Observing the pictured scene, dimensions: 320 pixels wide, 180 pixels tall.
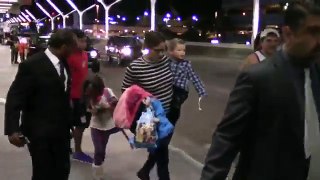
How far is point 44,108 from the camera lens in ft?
15.9

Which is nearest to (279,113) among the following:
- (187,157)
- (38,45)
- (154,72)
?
(154,72)

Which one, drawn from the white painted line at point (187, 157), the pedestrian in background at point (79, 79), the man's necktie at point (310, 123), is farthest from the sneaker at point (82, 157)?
the man's necktie at point (310, 123)

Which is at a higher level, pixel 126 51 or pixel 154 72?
pixel 154 72

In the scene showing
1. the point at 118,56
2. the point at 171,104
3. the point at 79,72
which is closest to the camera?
the point at 171,104

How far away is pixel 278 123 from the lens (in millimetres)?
2686

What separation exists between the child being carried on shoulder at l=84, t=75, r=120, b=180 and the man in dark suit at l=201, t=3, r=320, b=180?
4156 millimetres

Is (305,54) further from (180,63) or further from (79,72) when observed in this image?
(79,72)

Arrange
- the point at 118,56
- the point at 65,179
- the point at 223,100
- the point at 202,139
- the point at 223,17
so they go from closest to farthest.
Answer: the point at 65,179 → the point at 202,139 → the point at 223,100 → the point at 118,56 → the point at 223,17

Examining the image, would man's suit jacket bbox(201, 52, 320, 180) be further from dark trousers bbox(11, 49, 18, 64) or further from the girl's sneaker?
dark trousers bbox(11, 49, 18, 64)

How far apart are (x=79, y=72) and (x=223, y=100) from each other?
7.67 m

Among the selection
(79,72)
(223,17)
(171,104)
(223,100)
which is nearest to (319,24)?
(171,104)

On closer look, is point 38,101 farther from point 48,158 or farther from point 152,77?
point 152,77

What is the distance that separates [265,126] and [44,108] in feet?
8.43

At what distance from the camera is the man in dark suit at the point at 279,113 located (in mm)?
2637
